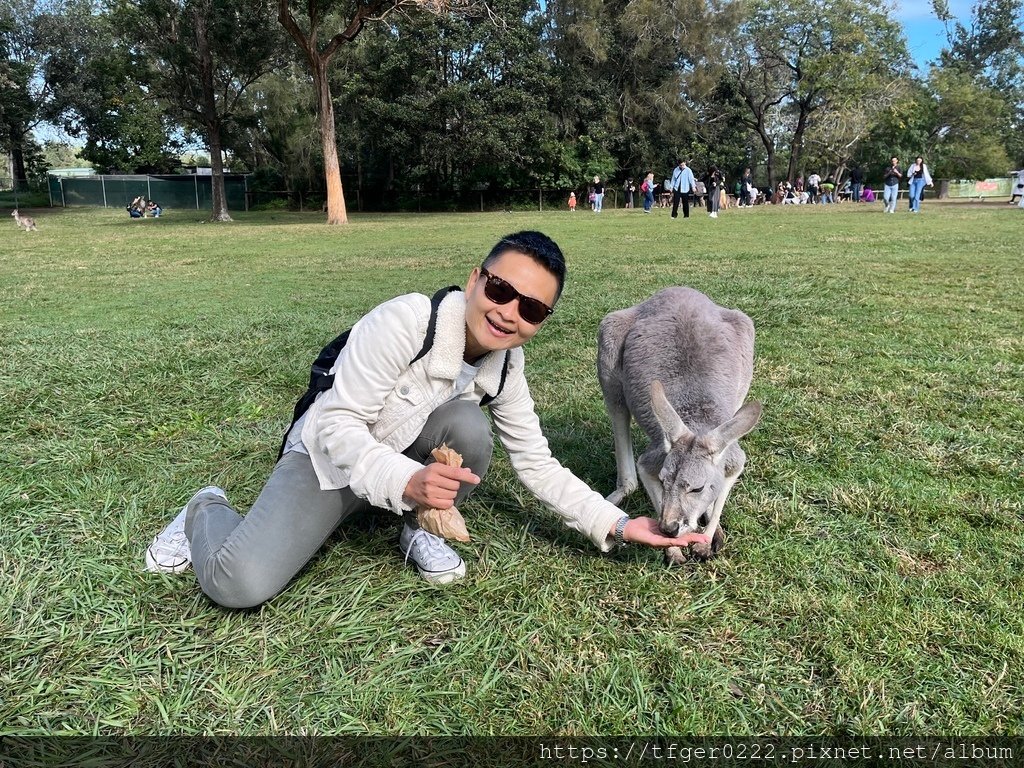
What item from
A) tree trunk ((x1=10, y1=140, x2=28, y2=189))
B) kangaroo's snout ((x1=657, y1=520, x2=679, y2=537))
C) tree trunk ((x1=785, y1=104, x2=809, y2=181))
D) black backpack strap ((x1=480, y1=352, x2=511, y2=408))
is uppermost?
tree trunk ((x1=785, y1=104, x2=809, y2=181))

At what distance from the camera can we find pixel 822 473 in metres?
3.30

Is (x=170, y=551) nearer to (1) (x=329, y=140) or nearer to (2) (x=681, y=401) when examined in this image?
(2) (x=681, y=401)

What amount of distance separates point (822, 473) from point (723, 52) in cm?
3787

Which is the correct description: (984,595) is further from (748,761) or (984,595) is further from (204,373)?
(204,373)

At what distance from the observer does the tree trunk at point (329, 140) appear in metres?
→ 21.0

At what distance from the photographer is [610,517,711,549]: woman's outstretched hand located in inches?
93.3

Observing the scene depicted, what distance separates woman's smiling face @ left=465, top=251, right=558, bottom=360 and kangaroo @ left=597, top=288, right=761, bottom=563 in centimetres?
56

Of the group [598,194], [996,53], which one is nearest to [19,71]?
[598,194]

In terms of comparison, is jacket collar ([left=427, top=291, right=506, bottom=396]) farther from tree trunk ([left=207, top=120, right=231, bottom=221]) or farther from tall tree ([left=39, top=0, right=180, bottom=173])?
tall tree ([left=39, top=0, right=180, bottom=173])

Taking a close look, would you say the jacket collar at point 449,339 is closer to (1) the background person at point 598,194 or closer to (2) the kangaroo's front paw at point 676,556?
(2) the kangaroo's front paw at point 676,556

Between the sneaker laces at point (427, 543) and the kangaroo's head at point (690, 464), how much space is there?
80 cm

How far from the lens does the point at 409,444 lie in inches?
99.3

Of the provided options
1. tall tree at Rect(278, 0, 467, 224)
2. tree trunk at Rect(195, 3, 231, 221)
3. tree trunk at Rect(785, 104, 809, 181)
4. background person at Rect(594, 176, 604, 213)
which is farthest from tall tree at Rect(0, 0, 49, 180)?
tree trunk at Rect(785, 104, 809, 181)

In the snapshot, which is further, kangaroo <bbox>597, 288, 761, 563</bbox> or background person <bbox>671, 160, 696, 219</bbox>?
background person <bbox>671, 160, 696, 219</bbox>
